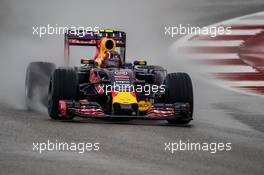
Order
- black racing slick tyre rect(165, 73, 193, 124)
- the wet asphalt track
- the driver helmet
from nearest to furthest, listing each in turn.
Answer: the wet asphalt track
black racing slick tyre rect(165, 73, 193, 124)
the driver helmet

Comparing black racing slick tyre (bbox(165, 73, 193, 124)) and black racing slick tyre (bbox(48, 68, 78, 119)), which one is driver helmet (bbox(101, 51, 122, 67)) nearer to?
black racing slick tyre (bbox(165, 73, 193, 124))

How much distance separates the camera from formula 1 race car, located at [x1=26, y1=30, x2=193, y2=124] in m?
11.8

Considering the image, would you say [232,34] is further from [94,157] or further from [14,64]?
[94,157]

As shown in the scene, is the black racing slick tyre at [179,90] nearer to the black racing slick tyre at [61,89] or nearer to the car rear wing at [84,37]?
the black racing slick tyre at [61,89]

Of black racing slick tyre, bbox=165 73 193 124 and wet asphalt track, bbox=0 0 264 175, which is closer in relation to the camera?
wet asphalt track, bbox=0 0 264 175

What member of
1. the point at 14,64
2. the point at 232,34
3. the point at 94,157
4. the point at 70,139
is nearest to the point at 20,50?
the point at 14,64

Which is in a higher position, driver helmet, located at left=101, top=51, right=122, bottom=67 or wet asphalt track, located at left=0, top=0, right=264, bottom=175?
driver helmet, located at left=101, top=51, right=122, bottom=67

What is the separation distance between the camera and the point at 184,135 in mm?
10656

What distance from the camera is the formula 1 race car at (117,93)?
11.8 metres

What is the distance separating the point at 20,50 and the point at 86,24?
9.77 ft

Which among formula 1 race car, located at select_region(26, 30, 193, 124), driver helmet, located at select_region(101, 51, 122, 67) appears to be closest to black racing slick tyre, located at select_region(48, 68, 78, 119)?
formula 1 race car, located at select_region(26, 30, 193, 124)

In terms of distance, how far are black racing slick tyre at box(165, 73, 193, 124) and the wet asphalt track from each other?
0.98ft

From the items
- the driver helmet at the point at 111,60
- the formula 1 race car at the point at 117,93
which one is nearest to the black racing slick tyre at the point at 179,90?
the formula 1 race car at the point at 117,93

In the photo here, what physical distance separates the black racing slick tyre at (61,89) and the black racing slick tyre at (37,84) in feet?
6.44
